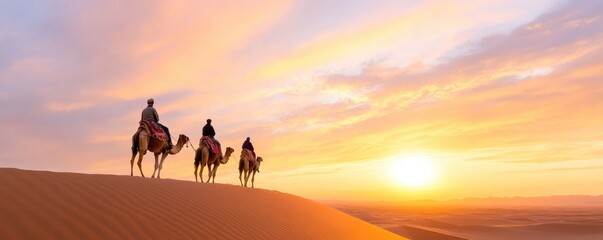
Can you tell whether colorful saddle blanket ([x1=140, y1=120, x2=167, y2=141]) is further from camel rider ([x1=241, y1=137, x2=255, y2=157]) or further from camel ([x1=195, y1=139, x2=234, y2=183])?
camel rider ([x1=241, y1=137, x2=255, y2=157])

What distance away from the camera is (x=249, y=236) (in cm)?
→ 823

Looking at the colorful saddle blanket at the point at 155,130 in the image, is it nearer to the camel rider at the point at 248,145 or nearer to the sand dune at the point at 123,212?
the sand dune at the point at 123,212

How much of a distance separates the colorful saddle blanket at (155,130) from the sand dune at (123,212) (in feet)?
12.0

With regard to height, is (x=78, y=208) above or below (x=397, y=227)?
above

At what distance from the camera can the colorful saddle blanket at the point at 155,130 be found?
45.2 feet

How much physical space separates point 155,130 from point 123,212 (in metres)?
7.35

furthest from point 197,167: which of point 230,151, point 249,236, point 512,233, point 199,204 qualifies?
point 512,233

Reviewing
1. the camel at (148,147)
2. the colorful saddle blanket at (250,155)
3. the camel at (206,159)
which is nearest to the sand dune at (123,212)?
the camel at (148,147)

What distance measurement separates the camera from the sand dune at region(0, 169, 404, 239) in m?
5.84

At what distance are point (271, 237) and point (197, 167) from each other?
944cm

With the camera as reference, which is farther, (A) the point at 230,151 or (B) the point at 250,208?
(A) the point at 230,151

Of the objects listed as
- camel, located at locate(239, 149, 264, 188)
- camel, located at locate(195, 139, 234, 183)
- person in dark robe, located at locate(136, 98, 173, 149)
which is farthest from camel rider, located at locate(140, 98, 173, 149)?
camel, located at locate(239, 149, 264, 188)

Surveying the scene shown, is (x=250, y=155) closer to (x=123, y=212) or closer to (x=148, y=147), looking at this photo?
(x=148, y=147)

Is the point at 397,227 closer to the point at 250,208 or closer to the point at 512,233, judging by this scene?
the point at 512,233
